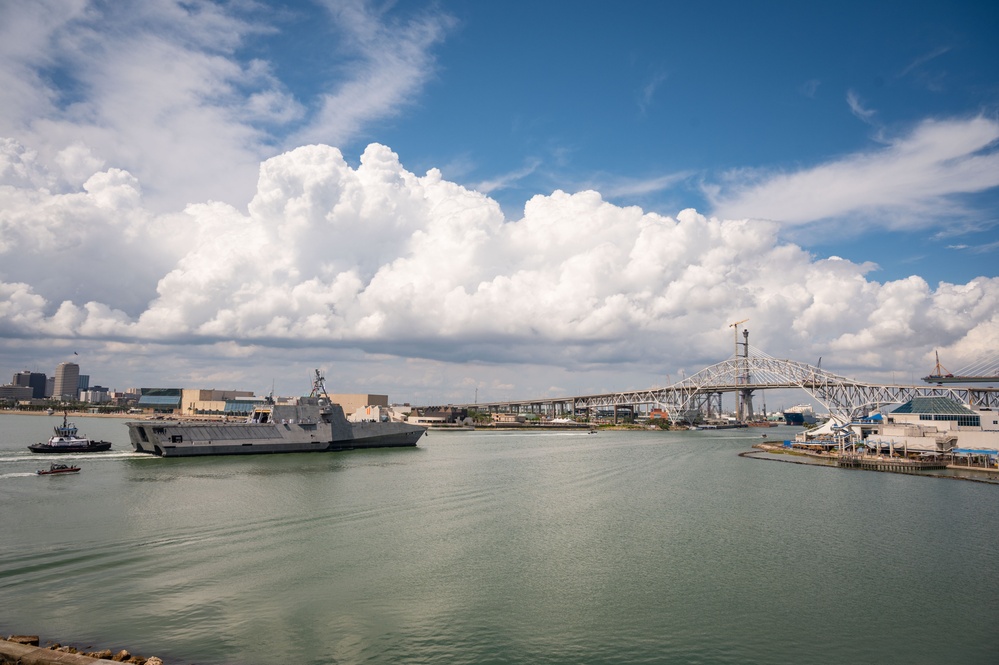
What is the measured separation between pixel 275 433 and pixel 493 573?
47.7 meters

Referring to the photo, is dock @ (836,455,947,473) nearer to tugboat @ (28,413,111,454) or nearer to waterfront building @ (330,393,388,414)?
tugboat @ (28,413,111,454)

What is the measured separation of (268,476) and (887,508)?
4169cm

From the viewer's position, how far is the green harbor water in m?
14.8

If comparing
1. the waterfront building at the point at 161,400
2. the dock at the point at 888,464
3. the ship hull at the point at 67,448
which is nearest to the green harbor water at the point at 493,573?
the dock at the point at 888,464

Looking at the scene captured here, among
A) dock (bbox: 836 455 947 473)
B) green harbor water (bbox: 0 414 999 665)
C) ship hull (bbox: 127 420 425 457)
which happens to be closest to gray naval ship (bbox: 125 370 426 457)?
ship hull (bbox: 127 420 425 457)

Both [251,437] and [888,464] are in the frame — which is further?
[251,437]

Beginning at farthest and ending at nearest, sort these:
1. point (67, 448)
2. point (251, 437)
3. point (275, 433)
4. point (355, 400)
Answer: point (355, 400) → point (275, 433) → point (251, 437) → point (67, 448)

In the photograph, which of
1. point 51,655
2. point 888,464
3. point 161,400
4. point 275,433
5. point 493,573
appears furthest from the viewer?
point 161,400

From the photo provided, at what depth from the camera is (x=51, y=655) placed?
40.1 feet

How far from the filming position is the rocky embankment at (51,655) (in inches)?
474

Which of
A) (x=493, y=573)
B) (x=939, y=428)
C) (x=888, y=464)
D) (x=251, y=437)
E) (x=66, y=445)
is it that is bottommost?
(x=888, y=464)

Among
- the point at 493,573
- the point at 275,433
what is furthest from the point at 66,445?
the point at 493,573

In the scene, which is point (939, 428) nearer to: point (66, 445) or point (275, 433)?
point (275, 433)

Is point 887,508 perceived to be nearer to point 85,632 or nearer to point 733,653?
point 733,653
